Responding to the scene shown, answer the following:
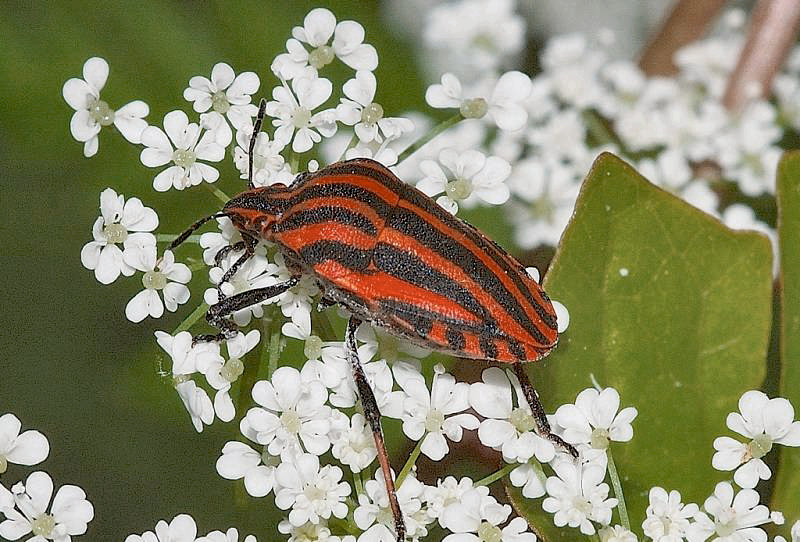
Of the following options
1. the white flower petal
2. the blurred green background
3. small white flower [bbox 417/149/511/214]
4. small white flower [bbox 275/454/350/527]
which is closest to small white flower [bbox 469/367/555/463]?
small white flower [bbox 275/454/350/527]

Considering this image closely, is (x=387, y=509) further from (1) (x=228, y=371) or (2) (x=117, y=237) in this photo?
(2) (x=117, y=237)

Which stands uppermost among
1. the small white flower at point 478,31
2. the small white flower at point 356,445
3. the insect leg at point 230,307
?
the small white flower at point 478,31

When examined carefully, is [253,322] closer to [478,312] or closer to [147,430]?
[478,312]

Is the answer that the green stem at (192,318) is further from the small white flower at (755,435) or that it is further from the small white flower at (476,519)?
the small white flower at (755,435)

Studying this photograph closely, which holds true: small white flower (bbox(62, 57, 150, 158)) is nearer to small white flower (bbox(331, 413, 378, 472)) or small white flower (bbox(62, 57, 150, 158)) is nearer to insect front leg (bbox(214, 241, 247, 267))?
insect front leg (bbox(214, 241, 247, 267))

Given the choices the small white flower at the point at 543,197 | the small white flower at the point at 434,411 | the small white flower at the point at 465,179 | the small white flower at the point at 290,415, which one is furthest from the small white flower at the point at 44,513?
the small white flower at the point at 543,197

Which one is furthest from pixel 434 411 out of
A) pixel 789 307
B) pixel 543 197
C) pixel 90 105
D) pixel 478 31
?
pixel 478 31
